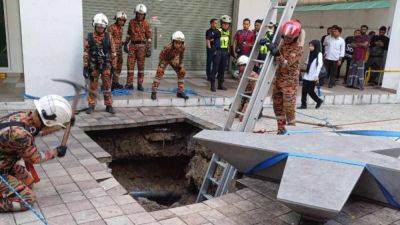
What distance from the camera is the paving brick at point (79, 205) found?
357cm

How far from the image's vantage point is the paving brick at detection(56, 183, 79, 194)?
3.94 meters

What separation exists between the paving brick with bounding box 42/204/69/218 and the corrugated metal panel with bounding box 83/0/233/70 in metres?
6.40

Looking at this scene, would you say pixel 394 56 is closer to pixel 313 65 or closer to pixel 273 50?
pixel 313 65

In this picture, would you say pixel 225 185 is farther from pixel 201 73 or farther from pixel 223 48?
pixel 201 73

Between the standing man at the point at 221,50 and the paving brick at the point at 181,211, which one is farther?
the standing man at the point at 221,50

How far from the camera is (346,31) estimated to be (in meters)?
13.5

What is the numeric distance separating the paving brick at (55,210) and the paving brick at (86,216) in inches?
4.8

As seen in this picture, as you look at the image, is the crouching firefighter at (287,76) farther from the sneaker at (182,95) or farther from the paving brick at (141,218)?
the paving brick at (141,218)

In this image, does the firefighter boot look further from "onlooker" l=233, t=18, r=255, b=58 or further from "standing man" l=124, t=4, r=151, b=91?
"onlooker" l=233, t=18, r=255, b=58

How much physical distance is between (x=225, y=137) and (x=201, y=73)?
7.34 meters

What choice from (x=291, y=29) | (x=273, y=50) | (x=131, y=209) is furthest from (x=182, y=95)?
(x=131, y=209)

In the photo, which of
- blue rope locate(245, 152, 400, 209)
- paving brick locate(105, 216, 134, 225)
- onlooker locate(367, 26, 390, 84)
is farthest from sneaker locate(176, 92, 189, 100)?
onlooker locate(367, 26, 390, 84)

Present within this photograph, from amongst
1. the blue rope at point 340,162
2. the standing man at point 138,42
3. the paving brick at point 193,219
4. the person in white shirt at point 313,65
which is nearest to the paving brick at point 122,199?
the paving brick at point 193,219

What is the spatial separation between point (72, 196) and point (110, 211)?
51 centimetres
